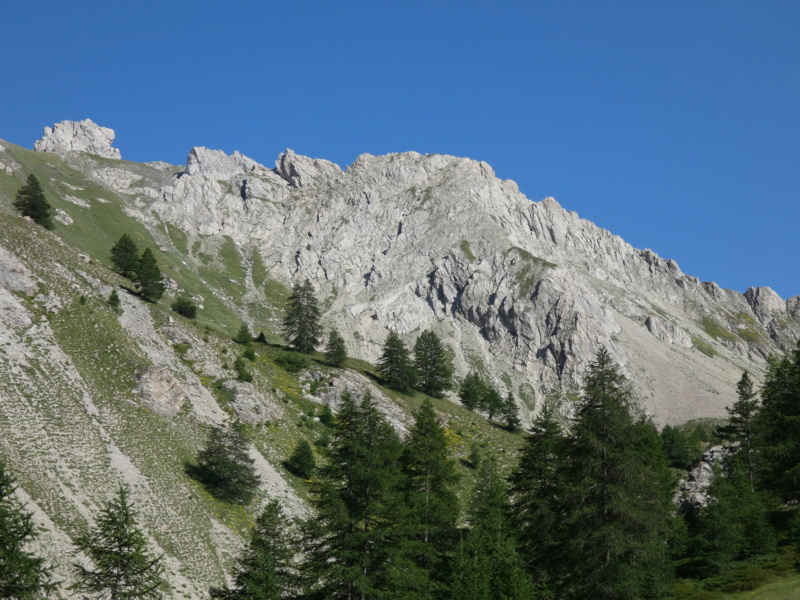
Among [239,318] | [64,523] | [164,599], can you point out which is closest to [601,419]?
[164,599]

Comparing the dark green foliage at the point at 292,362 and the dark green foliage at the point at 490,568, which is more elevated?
the dark green foliage at the point at 292,362

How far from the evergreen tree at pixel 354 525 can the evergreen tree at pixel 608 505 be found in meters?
8.45

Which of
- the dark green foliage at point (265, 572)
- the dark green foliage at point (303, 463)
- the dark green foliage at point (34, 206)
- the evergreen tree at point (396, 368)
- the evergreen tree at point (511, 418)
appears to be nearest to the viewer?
the dark green foliage at point (265, 572)

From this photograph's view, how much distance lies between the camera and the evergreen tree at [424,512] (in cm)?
2847

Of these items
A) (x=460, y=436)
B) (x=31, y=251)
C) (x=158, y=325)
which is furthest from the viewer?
(x=460, y=436)

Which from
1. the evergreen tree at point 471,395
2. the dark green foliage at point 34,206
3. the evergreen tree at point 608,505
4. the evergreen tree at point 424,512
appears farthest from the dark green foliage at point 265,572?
the evergreen tree at point 471,395

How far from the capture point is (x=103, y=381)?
5925 centimetres

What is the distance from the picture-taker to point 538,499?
35.9 metres

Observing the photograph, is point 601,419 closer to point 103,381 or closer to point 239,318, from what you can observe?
point 103,381

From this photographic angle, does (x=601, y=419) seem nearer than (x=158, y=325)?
Yes

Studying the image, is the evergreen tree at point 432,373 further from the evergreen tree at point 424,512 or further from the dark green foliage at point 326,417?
the evergreen tree at point 424,512

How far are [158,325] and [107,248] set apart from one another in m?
111

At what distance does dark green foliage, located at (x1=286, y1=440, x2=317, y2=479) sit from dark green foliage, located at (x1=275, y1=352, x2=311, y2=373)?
22225 millimetres

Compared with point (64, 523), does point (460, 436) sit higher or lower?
higher
